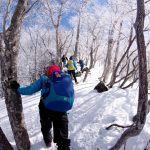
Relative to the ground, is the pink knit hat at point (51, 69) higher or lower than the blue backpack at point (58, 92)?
higher

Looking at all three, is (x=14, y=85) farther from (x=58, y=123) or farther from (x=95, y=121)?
(x=95, y=121)

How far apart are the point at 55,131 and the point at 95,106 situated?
7.21 feet

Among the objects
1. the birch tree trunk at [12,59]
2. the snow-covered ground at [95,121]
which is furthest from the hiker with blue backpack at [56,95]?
the snow-covered ground at [95,121]

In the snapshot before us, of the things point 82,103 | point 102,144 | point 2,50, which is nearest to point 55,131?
point 102,144

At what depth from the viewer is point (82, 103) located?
826 cm

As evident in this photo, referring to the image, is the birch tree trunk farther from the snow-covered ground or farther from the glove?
the snow-covered ground

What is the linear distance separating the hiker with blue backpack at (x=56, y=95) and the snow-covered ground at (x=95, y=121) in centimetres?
55

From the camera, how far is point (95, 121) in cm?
682

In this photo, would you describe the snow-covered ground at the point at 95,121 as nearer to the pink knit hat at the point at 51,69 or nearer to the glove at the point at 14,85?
the glove at the point at 14,85

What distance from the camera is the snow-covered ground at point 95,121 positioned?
595 cm

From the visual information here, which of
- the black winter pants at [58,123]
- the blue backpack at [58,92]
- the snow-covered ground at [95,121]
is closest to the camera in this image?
the blue backpack at [58,92]

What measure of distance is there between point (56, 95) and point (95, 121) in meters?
1.68

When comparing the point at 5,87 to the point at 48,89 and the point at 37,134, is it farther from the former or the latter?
the point at 37,134

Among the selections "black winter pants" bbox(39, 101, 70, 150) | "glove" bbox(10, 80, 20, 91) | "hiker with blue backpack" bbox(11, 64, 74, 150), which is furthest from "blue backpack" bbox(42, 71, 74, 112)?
"glove" bbox(10, 80, 20, 91)
